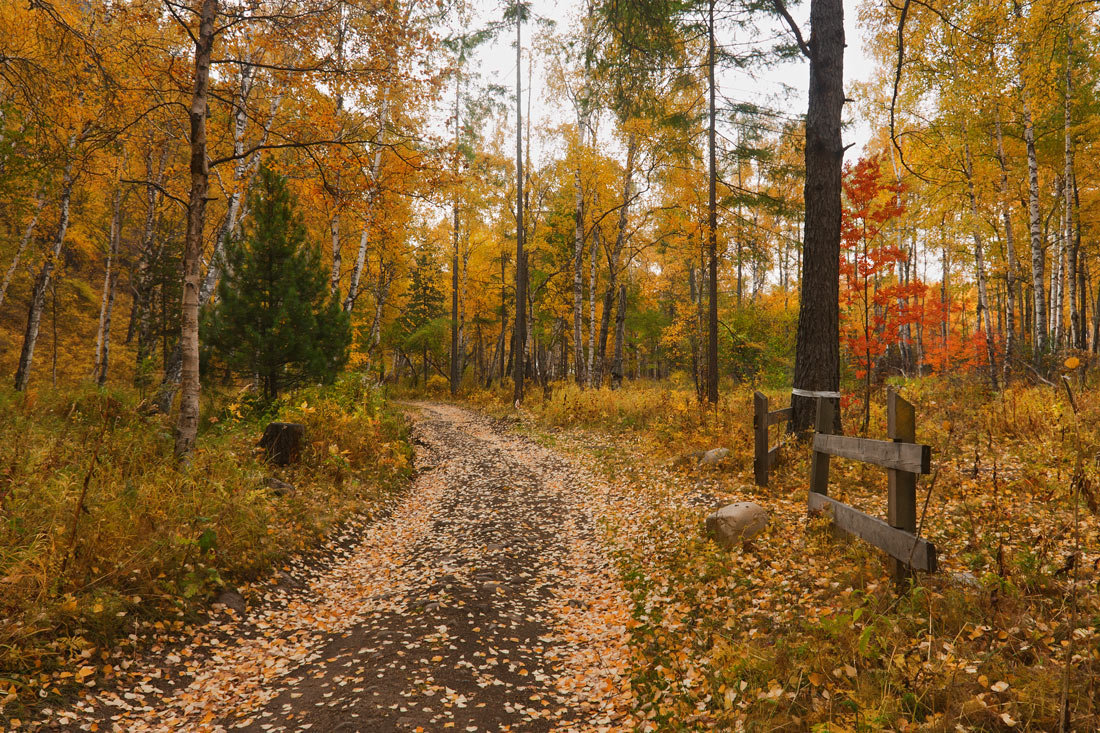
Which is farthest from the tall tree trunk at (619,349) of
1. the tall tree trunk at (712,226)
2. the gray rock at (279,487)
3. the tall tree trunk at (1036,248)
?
the gray rock at (279,487)

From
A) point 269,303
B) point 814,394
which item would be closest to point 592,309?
point 269,303

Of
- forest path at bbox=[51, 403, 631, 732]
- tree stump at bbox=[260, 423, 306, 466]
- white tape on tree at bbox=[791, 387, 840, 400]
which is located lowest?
forest path at bbox=[51, 403, 631, 732]

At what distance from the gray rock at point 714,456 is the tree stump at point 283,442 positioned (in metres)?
7.11

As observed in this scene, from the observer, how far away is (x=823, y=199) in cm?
766

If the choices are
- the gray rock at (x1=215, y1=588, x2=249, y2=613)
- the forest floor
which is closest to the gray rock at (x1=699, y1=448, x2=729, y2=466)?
the forest floor

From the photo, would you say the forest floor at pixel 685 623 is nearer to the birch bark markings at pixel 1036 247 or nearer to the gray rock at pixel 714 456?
the gray rock at pixel 714 456

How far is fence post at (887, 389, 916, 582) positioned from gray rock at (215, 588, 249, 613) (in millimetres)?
6056

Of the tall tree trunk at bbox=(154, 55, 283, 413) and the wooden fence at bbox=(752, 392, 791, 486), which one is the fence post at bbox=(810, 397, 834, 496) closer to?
the wooden fence at bbox=(752, 392, 791, 486)

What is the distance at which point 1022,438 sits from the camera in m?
7.25

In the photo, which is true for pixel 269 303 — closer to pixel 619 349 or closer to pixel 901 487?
pixel 901 487

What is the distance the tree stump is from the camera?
8.51 m

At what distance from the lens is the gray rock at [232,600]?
508 cm

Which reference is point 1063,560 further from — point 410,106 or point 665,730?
point 410,106

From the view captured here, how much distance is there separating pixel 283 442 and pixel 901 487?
8.67m
